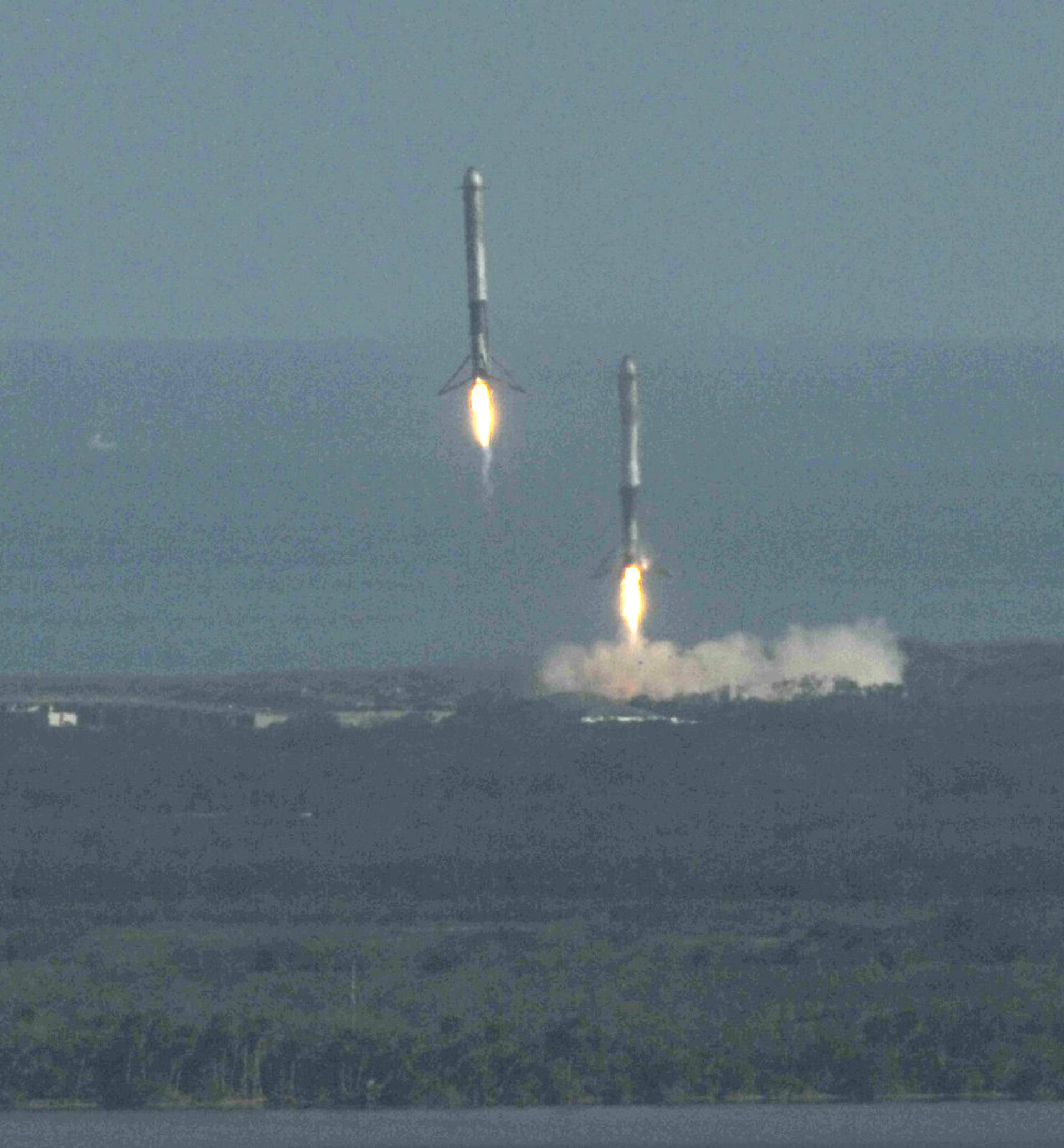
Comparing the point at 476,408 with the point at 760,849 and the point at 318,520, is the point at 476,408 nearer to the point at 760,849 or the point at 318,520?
the point at 760,849

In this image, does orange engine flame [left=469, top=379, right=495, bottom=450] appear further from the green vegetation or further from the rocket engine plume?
the green vegetation

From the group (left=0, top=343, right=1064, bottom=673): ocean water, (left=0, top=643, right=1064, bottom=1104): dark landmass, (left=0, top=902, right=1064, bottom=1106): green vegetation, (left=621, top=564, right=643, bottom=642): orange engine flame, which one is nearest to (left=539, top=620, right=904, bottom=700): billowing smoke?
(left=621, top=564, right=643, bottom=642): orange engine flame

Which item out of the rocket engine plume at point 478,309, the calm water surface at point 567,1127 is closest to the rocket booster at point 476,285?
the rocket engine plume at point 478,309

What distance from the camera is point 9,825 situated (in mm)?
44062

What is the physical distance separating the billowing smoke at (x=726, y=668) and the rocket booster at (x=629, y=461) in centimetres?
243

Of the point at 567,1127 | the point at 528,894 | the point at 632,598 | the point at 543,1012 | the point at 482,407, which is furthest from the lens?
the point at 632,598

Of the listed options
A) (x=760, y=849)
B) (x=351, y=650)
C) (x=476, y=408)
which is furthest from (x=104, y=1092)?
(x=351, y=650)

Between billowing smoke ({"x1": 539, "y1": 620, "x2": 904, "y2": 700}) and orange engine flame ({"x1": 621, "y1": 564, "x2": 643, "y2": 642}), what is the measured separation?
1.30 feet

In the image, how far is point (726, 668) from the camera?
59.0m

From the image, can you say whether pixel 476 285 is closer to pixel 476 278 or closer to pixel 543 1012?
pixel 476 278

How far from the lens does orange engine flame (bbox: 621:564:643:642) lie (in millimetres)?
56594

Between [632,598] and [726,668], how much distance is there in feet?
8.64

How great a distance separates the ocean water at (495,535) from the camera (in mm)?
98188

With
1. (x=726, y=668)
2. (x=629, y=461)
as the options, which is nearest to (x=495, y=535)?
(x=726, y=668)
